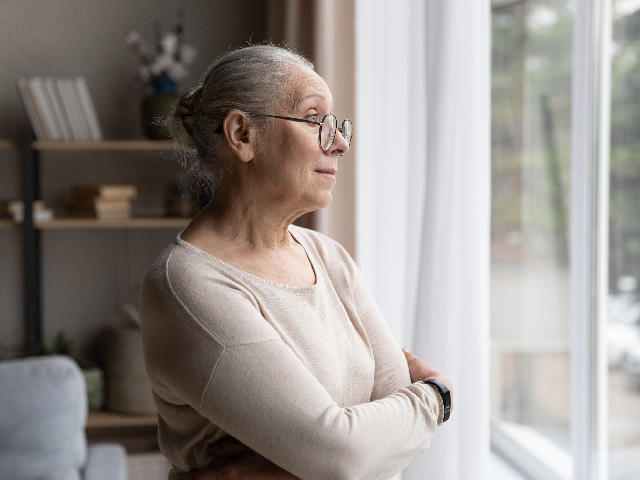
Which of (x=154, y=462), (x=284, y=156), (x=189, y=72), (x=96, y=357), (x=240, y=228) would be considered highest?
(x=189, y=72)

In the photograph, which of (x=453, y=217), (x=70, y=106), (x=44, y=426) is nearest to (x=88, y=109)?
(x=70, y=106)

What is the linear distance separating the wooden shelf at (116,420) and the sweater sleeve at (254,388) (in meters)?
2.32

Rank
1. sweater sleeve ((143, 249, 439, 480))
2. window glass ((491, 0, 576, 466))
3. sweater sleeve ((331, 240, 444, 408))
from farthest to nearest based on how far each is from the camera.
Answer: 1. window glass ((491, 0, 576, 466))
2. sweater sleeve ((331, 240, 444, 408))
3. sweater sleeve ((143, 249, 439, 480))

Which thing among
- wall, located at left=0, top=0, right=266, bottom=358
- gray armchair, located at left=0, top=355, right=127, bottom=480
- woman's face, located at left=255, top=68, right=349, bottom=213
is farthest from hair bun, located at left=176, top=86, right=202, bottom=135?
wall, located at left=0, top=0, right=266, bottom=358

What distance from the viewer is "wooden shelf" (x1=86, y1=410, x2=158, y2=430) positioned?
324 centimetres

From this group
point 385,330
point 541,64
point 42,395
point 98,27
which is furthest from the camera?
point 98,27

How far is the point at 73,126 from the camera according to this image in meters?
3.29

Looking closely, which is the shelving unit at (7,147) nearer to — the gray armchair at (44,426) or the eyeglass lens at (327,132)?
the gray armchair at (44,426)

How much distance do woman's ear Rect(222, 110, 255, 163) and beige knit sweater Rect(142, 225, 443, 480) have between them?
150 mm

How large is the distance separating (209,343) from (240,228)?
7.8 inches

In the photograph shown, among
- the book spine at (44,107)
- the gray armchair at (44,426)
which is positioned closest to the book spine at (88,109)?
the book spine at (44,107)

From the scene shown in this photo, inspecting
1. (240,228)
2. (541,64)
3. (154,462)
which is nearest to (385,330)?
(240,228)

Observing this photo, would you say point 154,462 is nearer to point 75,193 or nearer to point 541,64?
point 75,193

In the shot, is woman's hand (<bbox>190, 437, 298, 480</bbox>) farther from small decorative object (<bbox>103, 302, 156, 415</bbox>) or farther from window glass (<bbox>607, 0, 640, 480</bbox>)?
small decorative object (<bbox>103, 302, 156, 415</bbox>)
